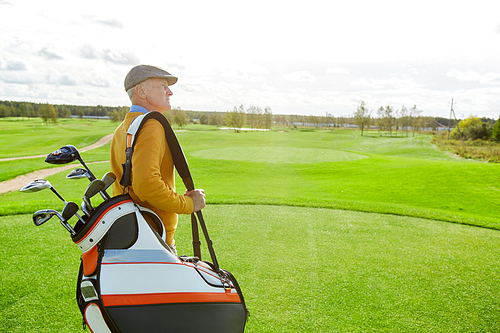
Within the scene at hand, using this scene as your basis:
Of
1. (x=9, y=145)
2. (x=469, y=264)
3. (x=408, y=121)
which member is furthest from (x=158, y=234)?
(x=408, y=121)

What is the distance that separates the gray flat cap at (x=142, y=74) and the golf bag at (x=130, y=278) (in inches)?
19.4

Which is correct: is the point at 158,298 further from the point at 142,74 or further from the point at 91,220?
the point at 142,74

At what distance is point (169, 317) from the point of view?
1.69m

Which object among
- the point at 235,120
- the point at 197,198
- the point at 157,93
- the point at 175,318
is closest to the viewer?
the point at 175,318

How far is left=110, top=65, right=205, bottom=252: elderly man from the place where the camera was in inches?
68.3

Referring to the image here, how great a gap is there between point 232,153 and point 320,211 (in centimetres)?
1437

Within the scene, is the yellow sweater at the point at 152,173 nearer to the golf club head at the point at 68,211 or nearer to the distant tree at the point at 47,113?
the golf club head at the point at 68,211

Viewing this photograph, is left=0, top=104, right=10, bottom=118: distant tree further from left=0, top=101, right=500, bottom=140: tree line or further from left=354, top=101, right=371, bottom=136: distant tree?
left=354, top=101, right=371, bottom=136: distant tree

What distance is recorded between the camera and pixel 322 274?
3414 millimetres

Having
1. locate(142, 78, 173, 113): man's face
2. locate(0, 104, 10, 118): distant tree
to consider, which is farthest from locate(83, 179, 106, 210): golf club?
locate(0, 104, 10, 118): distant tree

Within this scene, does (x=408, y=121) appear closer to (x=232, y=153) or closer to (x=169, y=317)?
(x=232, y=153)

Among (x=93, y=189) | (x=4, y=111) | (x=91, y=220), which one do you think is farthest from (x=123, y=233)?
(x=4, y=111)

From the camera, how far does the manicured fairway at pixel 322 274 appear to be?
8.67ft

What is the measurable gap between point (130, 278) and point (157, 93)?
116cm
